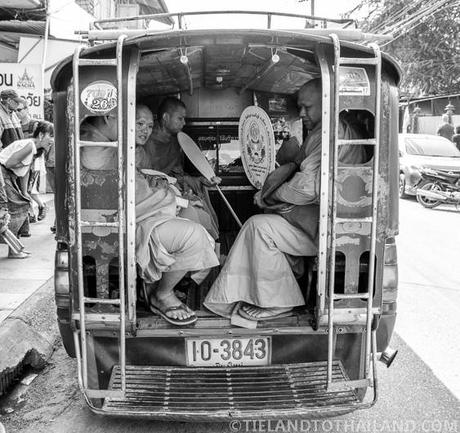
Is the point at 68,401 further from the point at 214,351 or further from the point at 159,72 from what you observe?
the point at 159,72

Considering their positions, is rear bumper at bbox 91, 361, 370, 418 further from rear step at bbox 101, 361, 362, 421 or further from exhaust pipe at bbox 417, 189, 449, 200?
exhaust pipe at bbox 417, 189, 449, 200

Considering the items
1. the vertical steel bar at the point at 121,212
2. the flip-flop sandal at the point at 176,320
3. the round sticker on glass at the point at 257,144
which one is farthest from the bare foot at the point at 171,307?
the round sticker on glass at the point at 257,144

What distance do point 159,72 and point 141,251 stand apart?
1396mm

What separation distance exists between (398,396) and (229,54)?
243 centimetres

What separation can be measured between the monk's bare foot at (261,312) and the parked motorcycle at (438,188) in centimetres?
928

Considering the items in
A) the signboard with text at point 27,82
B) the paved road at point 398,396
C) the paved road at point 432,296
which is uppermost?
the signboard with text at point 27,82

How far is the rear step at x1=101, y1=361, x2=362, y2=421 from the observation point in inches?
108

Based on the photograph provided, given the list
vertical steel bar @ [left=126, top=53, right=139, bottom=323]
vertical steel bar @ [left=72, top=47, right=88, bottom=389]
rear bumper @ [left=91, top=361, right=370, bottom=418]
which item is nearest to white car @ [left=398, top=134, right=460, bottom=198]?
rear bumper @ [left=91, top=361, right=370, bottom=418]

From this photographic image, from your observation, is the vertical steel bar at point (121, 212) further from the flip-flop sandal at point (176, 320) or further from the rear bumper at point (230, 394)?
the flip-flop sandal at point (176, 320)

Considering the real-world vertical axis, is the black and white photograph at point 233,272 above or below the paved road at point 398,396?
above

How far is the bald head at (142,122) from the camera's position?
3562 mm

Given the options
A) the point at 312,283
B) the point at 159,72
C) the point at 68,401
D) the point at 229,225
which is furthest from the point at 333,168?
the point at 229,225

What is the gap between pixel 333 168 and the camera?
2688 mm

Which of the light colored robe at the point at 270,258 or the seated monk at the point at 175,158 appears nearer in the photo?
the light colored robe at the point at 270,258
